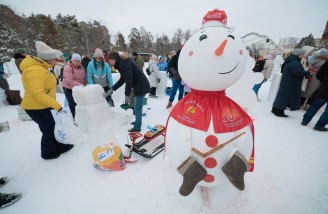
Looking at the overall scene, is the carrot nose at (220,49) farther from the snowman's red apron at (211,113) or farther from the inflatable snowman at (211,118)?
the snowman's red apron at (211,113)

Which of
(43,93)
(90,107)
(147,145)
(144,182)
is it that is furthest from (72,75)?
(144,182)

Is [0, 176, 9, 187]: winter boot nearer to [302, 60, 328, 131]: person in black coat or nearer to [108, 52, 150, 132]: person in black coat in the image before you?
[108, 52, 150, 132]: person in black coat

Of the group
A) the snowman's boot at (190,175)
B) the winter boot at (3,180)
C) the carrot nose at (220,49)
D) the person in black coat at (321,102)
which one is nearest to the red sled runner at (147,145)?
the snowman's boot at (190,175)

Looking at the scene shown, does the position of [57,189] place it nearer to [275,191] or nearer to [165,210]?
[165,210]

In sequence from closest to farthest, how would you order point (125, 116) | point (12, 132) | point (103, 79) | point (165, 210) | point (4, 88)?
point (165, 210)
point (12, 132)
point (103, 79)
point (125, 116)
point (4, 88)

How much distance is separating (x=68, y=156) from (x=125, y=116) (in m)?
1.91

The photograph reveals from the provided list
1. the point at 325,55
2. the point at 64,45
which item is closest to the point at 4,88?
the point at 325,55

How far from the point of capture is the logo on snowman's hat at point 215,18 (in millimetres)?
1549

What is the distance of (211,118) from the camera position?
148 cm

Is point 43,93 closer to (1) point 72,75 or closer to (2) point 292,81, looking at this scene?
(1) point 72,75

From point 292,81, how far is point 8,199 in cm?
566

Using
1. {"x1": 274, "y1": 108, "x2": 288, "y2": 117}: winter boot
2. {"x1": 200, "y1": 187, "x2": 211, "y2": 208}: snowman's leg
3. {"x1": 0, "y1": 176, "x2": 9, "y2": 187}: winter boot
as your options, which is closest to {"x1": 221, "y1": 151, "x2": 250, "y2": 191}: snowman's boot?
{"x1": 200, "y1": 187, "x2": 211, "y2": 208}: snowman's leg

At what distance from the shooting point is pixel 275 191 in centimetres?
206

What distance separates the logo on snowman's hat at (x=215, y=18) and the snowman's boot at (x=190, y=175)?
4.22ft
